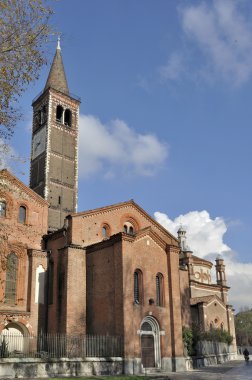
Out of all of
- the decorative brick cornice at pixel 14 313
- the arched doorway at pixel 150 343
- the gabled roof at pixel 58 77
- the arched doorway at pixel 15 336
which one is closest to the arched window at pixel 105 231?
the arched doorway at pixel 150 343

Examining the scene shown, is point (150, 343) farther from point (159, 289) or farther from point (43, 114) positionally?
point (43, 114)

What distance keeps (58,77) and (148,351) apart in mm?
30990

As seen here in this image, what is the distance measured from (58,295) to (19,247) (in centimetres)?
435

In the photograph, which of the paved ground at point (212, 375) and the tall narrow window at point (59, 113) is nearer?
the paved ground at point (212, 375)

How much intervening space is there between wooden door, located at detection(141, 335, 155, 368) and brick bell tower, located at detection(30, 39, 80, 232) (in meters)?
14.1

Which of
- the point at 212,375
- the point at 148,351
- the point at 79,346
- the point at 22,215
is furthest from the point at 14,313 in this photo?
the point at 212,375

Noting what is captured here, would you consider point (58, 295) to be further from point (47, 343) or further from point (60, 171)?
point (60, 171)

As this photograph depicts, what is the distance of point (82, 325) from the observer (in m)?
26.8

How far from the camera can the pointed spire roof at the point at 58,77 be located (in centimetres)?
4547

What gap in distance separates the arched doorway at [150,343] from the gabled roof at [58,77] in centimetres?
2734

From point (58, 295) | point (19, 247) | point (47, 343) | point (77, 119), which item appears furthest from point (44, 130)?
point (47, 343)

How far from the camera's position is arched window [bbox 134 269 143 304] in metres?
27.2

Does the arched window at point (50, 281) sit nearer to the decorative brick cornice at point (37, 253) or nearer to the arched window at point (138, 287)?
the decorative brick cornice at point (37, 253)

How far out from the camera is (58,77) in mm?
46438
